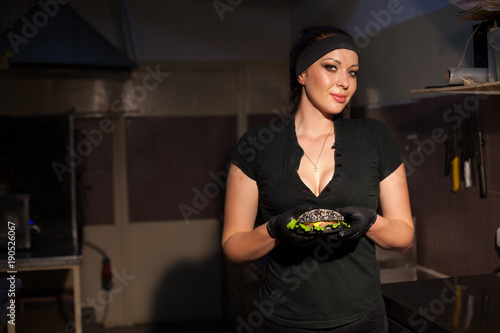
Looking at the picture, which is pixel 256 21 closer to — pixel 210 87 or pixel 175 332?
pixel 210 87

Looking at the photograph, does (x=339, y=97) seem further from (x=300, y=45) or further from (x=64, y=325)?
(x=64, y=325)

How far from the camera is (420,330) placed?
125 centimetres

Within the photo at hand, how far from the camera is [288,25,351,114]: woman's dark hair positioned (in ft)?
3.95

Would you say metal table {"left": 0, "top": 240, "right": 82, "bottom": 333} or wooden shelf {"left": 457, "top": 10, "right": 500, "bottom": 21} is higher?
wooden shelf {"left": 457, "top": 10, "right": 500, "bottom": 21}

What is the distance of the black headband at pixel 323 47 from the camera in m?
1.16

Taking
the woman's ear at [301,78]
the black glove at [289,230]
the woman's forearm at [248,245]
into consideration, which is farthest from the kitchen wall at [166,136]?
the black glove at [289,230]

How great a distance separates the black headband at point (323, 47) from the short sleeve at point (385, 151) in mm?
207

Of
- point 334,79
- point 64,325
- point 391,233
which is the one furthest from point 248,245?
point 64,325

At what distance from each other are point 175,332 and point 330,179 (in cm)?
265

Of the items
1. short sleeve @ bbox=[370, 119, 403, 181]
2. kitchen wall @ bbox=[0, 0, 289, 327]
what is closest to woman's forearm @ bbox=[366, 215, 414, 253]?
short sleeve @ bbox=[370, 119, 403, 181]

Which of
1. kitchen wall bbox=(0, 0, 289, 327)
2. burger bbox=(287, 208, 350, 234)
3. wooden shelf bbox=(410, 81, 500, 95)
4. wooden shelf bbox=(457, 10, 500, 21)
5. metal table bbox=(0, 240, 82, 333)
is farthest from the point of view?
kitchen wall bbox=(0, 0, 289, 327)

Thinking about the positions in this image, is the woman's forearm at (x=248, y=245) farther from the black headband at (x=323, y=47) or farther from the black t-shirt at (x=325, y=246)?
the black headband at (x=323, y=47)

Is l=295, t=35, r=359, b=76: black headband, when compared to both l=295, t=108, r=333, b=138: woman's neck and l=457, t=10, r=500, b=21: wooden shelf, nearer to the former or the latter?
l=295, t=108, r=333, b=138: woman's neck

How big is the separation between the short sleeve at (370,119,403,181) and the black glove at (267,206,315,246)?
0.71ft
